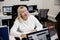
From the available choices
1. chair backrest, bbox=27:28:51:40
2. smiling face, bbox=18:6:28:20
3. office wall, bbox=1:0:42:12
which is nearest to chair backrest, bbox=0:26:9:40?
chair backrest, bbox=27:28:51:40

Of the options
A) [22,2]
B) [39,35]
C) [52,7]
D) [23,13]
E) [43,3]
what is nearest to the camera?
[39,35]

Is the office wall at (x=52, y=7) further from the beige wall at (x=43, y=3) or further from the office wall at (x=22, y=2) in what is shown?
the office wall at (x=22, y=2)

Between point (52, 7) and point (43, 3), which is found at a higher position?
point (43, 3)

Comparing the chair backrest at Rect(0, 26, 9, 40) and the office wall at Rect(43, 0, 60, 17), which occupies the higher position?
the chair backrest at Rect(0, 26, 9, 40)

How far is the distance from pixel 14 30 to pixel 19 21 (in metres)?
0.23

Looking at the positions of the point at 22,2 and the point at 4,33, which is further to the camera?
the point at 22,2

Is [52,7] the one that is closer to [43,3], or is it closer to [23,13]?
[43,3]

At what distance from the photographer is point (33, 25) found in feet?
9.46

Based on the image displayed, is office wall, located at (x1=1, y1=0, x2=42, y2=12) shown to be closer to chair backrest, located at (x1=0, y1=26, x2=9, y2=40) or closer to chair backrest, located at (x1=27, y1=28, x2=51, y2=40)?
chair backrest, located at (x1=27, y1=28, x2=51, y2=40)

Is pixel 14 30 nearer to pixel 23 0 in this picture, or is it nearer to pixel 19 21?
pixel 19 21

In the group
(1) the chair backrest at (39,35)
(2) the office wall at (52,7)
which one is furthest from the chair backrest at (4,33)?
(2) the office wall at (52,7)

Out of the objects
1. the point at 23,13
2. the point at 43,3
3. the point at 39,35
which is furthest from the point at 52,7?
the point at 39,35

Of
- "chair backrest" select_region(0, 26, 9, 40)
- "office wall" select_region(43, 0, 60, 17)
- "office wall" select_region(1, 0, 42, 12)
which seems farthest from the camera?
"office wall" select_region(1, 0, 42, 12)

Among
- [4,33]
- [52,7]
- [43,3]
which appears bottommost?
[52,7]
